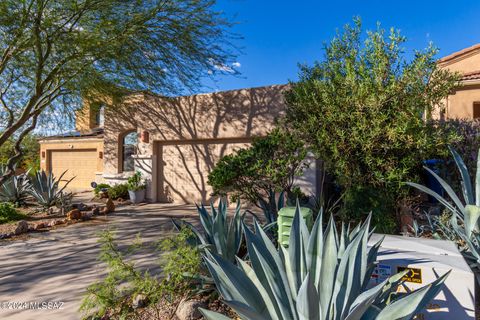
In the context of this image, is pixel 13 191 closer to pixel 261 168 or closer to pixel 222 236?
pixel 261 168

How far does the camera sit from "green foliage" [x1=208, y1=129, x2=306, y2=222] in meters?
5.16

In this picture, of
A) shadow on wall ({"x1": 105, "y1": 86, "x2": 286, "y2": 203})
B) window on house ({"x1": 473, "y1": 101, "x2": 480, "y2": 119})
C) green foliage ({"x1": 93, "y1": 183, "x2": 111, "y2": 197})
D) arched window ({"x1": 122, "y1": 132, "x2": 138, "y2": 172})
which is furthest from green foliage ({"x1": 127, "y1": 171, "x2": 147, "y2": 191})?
window on house ({"x1": 473, "y1": 101, "x2": 480, "y2": 119})

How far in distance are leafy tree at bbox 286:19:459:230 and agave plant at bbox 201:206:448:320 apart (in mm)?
3260

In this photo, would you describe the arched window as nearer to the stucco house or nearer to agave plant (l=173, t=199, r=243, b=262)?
the stucco house

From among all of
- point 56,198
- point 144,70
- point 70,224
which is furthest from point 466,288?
point 56,198

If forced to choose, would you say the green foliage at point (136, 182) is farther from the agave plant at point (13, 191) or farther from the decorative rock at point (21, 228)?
the decorative rock at point (21, 228)

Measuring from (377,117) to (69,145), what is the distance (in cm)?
1672

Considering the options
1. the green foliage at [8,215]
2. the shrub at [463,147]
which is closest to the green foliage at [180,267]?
the shrub at [463,147]

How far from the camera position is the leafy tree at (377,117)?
16.6 feet

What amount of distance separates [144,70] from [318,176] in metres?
6.34

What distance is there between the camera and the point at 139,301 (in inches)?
130

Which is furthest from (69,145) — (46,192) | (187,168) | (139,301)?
(139,301)

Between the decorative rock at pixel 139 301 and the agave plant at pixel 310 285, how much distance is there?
4.96 feet

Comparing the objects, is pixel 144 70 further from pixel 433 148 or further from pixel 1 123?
pixel 433 148
